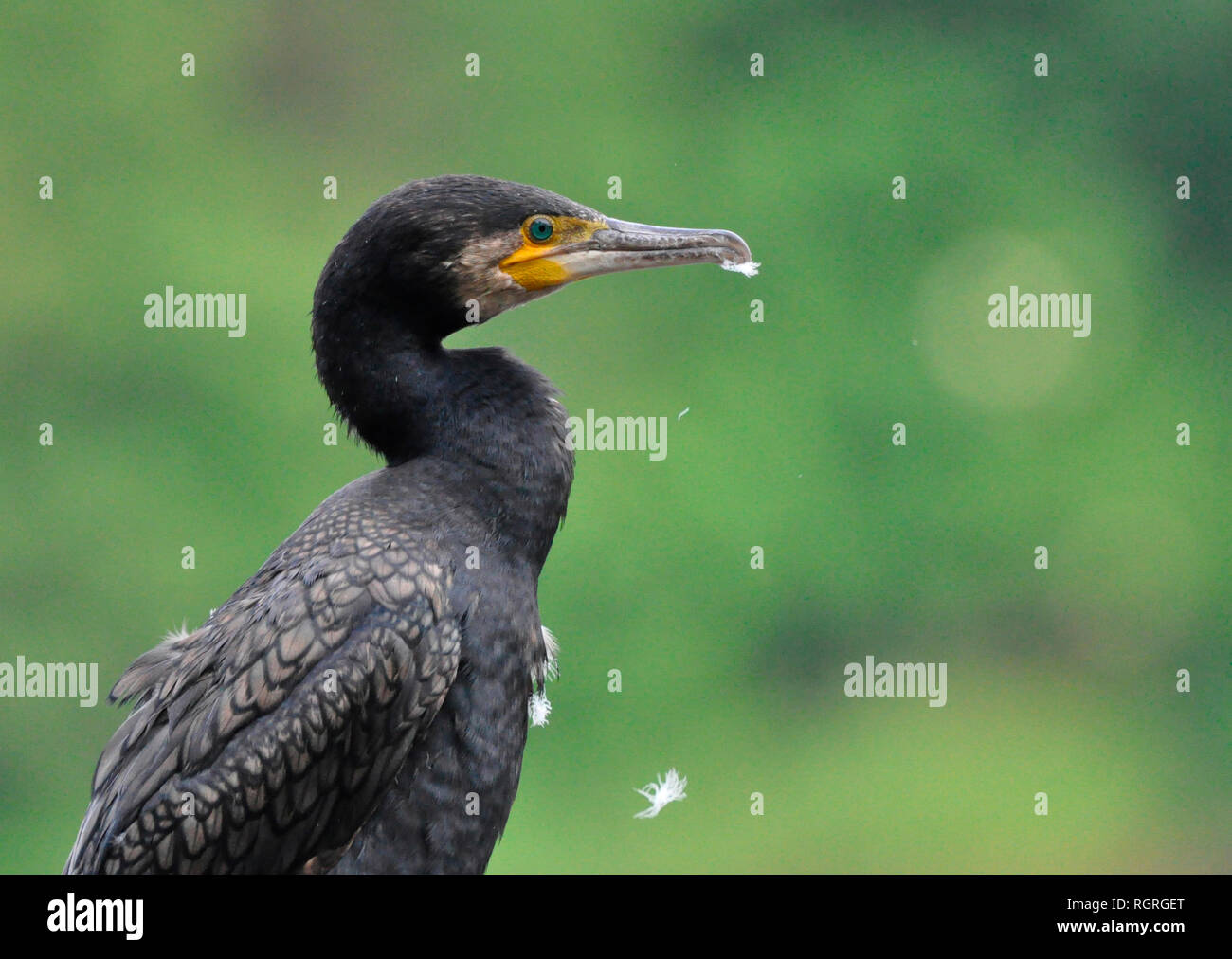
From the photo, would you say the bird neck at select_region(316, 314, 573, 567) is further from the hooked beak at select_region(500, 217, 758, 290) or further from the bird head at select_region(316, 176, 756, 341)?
the hooked beak at select_region(500, 217, 758, 290)

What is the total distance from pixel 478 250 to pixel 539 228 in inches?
9.2

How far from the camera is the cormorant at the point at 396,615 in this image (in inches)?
174

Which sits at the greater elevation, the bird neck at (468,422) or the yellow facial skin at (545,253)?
the yellow facial skin at (545,253)

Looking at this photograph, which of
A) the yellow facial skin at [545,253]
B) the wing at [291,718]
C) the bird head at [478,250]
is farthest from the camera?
the yellow facial skin at [545,253]

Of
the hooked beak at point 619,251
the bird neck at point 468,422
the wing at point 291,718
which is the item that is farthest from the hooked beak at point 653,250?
the wing at point 291,718

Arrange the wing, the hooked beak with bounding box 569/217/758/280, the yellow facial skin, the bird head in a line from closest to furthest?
the wing
the bird head
the yellow facial skin
the hooked beak with bounding box 569/217/758/280

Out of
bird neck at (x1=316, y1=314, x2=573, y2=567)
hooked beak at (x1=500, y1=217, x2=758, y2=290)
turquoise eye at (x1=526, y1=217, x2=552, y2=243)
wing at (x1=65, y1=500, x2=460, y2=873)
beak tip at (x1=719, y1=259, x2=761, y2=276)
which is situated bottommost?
wing at (x1=65, y1=500, x2=460, y2=873)

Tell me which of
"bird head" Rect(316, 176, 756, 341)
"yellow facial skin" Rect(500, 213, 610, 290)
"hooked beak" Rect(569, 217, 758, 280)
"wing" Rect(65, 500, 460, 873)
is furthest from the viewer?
"hooked beak" Rect(569, 217, 758, 280)

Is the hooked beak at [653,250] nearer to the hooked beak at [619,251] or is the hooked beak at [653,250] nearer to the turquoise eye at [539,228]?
the hooked beak at [619,251]

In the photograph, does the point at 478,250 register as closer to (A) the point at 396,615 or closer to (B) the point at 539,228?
(B) the point at 539,228

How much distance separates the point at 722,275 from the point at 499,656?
34.4ft

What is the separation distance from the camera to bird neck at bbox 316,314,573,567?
482cm

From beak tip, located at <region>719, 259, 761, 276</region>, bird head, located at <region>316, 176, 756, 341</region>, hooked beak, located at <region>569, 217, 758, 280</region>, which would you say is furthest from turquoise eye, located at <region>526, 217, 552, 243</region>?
beak tip, located at <region>719, 259, 761, 276</region>

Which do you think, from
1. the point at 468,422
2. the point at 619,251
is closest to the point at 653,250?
the point at 619,251
